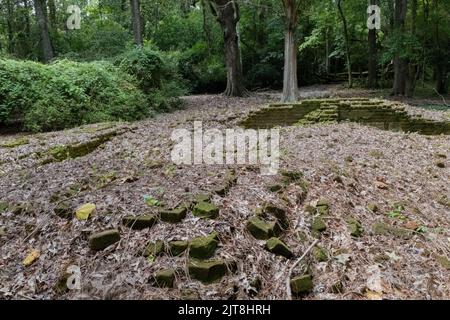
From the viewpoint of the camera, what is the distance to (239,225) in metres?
2.81

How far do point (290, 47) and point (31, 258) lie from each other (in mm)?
9534

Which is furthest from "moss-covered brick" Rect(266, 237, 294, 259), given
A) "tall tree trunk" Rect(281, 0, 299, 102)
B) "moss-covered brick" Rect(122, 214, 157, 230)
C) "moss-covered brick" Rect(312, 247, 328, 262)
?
"tall tree trunk" Rect(281, 0, 299, 102)

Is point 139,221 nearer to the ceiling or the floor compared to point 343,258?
nearer to the ceiling

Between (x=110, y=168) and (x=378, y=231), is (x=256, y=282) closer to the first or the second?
(x=378, y=231)

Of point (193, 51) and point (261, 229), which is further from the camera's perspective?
point (193, 51)

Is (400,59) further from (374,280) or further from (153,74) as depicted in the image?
(374,280)

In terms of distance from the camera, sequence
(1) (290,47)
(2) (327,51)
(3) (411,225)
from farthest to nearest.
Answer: (2) (327,51) < (1) (290,47) < (3) (411,225)

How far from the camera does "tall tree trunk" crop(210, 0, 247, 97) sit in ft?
45.1

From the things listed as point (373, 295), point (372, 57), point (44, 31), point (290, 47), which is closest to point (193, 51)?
point (44, 31)

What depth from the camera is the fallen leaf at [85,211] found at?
9.50ft

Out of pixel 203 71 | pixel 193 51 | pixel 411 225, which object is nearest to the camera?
pixel 411 225

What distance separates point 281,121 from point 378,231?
5427 millimetres

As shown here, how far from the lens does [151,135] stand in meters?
7.02

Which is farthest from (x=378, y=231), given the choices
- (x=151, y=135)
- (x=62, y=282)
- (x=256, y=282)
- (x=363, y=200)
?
(x=151, y=135)
